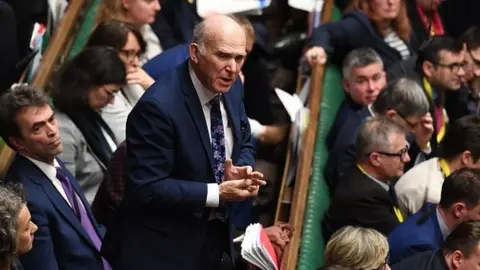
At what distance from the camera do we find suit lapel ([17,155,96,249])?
3.36 meters

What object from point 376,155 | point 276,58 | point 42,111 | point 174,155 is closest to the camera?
point 174,155

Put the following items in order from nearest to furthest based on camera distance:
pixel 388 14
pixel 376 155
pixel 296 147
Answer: pixel 376 155, pixel 296 147, pixel 388 14

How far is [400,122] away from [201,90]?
1.53 metres

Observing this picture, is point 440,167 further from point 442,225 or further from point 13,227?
point 13,227

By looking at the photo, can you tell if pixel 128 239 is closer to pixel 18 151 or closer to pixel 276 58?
pixel 18 151

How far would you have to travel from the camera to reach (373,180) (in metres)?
3.99

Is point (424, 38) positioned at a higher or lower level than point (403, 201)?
higher

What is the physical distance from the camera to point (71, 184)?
3.54m

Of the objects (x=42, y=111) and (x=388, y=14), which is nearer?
(x=42, y=111)

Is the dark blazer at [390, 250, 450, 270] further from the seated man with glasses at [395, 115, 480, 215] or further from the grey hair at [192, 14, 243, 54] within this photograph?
the grey hair at [192, 14, 243, 54]

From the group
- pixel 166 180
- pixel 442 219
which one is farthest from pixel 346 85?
pixel 166 180

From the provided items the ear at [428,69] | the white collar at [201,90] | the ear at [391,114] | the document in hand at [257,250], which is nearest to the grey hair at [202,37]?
the white collar at [201,90]

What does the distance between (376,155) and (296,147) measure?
0.53 metres

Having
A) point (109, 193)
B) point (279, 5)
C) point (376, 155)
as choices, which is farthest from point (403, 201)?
point (279, 5)
